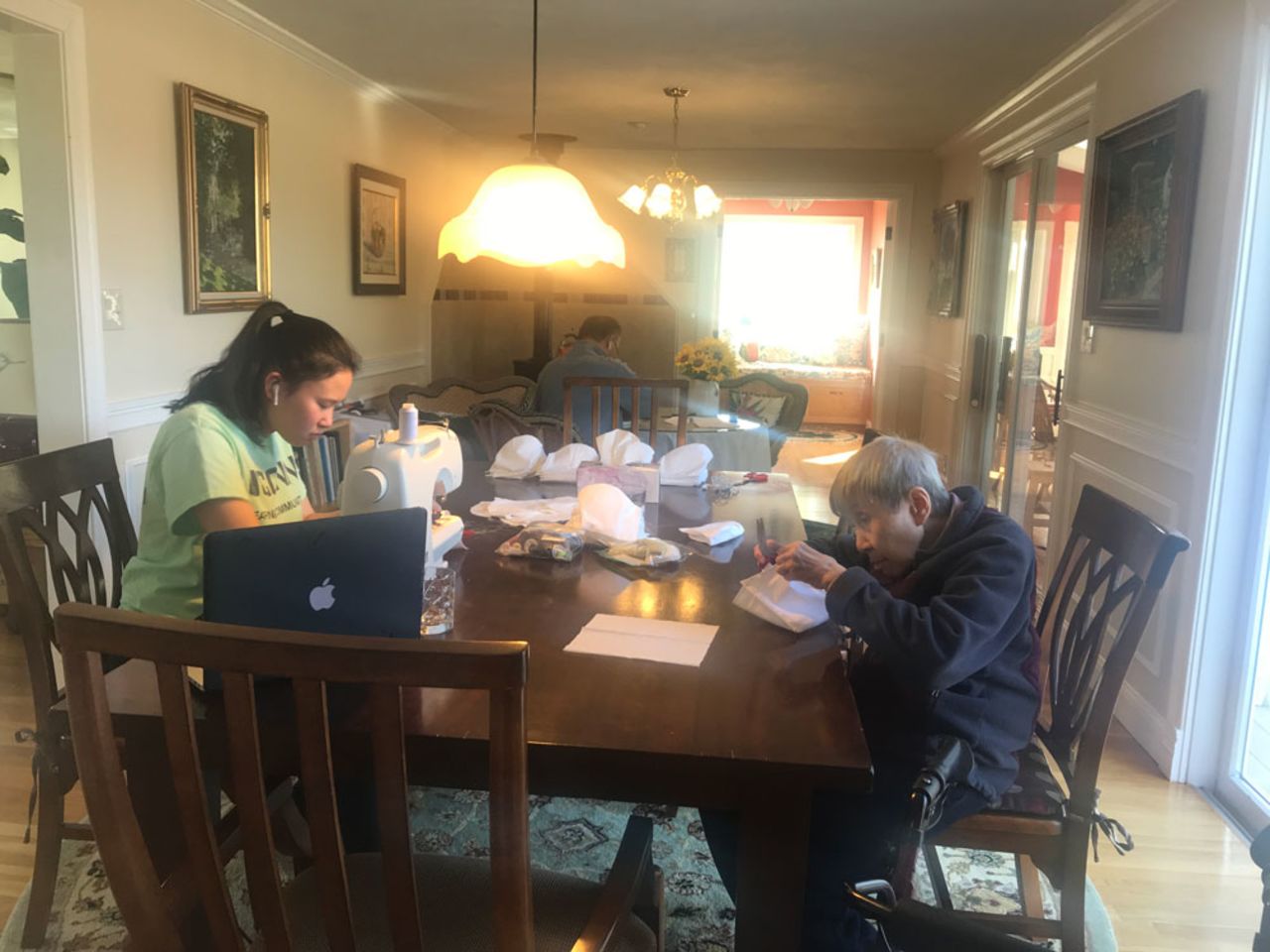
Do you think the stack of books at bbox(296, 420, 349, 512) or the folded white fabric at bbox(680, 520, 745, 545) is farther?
the stack of books at bbox(296, 420, 349, 512)

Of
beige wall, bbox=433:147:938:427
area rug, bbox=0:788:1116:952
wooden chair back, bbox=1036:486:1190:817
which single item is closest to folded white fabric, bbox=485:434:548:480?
area rug, bbox=0:788:1116:952

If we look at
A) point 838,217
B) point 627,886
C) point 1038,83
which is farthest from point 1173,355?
point 838,217

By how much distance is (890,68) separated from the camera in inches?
164

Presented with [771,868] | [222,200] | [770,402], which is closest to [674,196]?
[770,402]

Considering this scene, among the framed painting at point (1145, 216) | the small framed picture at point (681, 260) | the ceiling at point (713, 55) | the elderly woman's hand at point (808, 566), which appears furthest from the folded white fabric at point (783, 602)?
the small framed picture at point (681, 260)

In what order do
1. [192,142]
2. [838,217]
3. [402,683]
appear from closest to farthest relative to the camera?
[402,683] → [192,142] → [838,217]

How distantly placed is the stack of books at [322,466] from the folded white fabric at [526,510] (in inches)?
19.0

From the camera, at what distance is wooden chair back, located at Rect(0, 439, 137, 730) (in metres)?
1.64

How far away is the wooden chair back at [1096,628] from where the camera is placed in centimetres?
153

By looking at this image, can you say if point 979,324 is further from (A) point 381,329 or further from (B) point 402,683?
(B) point 402,683

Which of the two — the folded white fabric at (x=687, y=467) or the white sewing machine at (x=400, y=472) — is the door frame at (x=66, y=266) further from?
the folded white fabric at (x=687, y=467)

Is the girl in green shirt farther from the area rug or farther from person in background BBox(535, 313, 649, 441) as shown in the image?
person in background BBox(535, 313, 649, 441)

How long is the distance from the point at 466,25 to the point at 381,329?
2.07 meters

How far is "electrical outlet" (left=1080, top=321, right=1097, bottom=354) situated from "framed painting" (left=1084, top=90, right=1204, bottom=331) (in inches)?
1.7
